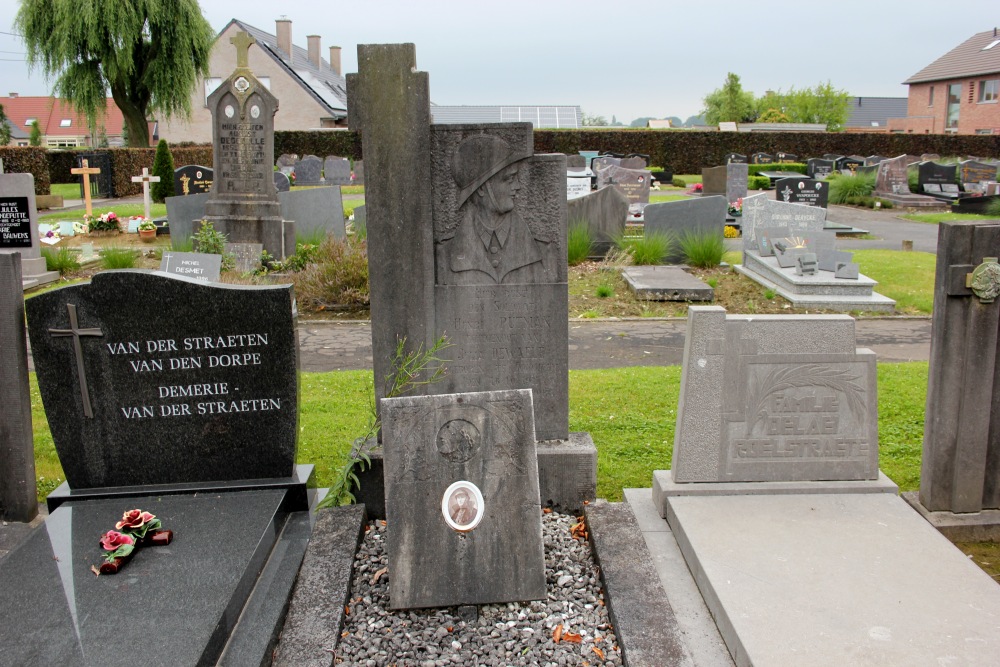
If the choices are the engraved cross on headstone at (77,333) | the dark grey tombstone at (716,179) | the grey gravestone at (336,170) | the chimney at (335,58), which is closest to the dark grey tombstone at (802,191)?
the dark grey tombstone at (716,179)

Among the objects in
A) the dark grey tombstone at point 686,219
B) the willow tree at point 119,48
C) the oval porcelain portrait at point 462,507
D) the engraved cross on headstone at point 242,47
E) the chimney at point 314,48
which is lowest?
the oval porcelain portrait at point 462,507

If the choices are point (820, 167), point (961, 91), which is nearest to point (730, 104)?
point (961, 91)

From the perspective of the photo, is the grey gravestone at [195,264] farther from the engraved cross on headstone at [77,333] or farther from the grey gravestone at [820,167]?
the grey gravestone at [820,167]

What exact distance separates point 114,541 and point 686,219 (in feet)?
35.4

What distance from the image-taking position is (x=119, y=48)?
28172 mm

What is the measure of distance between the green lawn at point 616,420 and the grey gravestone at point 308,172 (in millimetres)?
21054

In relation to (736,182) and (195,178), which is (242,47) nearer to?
(195,178)

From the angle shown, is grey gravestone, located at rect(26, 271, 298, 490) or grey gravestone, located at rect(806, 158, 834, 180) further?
grey gravestone, located at rect(806, 158, 834, 180)

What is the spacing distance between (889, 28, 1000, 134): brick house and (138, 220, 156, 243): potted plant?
4193cm

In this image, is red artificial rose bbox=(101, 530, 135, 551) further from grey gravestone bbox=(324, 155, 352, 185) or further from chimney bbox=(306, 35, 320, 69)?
chimney bbox=(306, 35, 320, 69)

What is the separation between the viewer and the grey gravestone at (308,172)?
27.2 metres

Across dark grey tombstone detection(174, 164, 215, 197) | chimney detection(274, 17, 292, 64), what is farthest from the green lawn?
chimney detection(274, 17, 292, 64)

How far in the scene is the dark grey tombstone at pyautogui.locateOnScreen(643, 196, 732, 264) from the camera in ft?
41.9

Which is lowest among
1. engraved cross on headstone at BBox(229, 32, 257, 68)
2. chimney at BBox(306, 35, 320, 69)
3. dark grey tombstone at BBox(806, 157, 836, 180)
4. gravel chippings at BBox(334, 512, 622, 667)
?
gravel chippings at BBox(334, 512, 622, 667)
